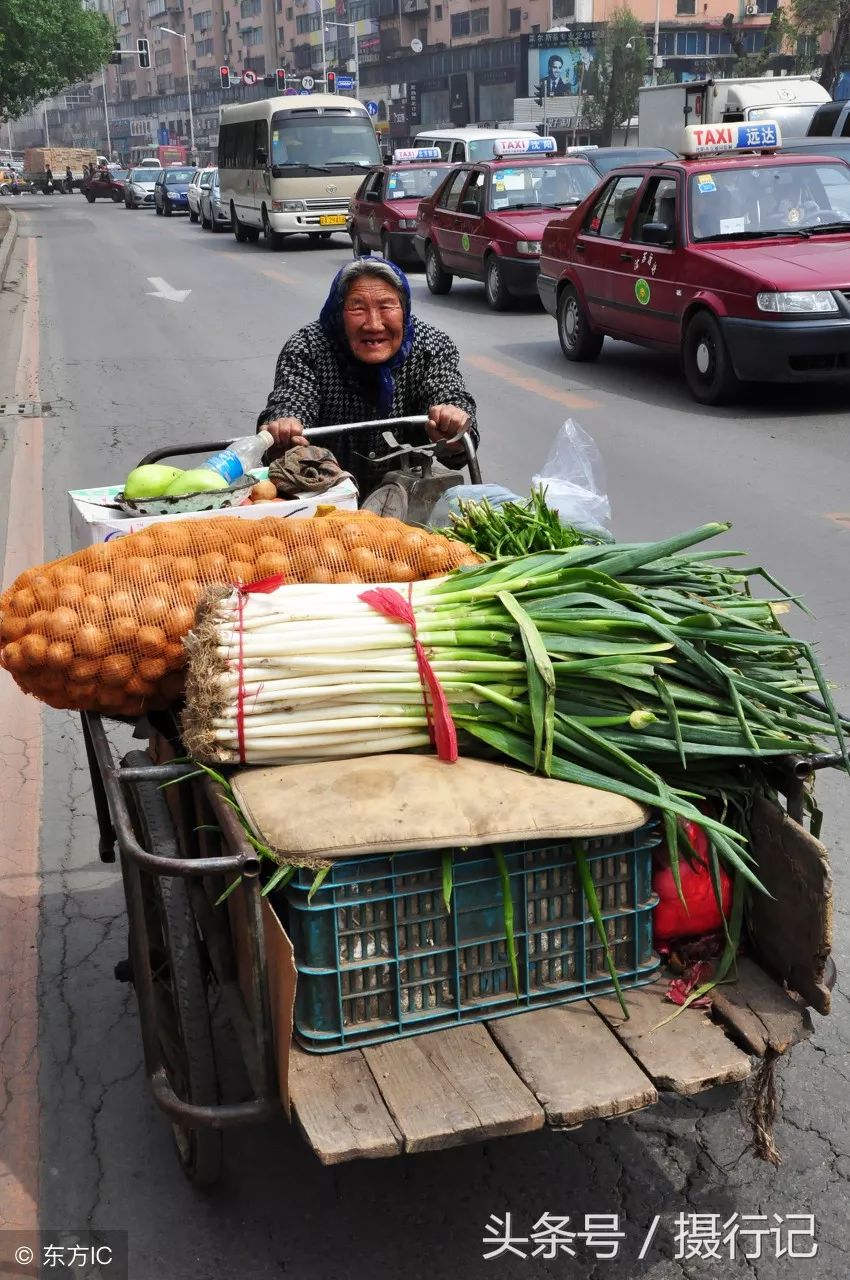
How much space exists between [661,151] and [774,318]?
13491 mm

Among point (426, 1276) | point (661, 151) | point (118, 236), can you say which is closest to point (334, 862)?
point (426, 1276)

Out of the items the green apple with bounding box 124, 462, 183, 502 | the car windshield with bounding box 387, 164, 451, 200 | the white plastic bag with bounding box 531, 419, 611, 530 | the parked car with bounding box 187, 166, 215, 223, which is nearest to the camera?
the green apple with bounding box 124, 462, 183, 502

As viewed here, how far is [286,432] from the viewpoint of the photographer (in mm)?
4199

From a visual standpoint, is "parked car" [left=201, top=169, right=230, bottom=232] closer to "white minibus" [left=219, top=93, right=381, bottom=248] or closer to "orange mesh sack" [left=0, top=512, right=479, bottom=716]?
"white minibus" [left=219, top=93, right=381, bottom=248]

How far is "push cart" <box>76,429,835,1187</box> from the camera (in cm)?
236

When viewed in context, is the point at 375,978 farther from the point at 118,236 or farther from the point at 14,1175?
the point at 118,236

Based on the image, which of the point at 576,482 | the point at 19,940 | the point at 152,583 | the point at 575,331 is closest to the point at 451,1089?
the point at 152,583

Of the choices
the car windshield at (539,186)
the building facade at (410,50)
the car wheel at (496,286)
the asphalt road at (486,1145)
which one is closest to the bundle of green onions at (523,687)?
the asphalt road at (486,1145)

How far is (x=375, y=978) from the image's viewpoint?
2.49m

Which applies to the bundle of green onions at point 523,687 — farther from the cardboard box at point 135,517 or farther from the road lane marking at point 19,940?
the road lane marking at point 19,940

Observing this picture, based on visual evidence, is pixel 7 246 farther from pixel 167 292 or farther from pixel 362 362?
pixel 362 362


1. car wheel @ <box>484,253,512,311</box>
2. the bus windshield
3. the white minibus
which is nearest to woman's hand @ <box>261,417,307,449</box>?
car wheel @ <box>484,253,512,311</box>

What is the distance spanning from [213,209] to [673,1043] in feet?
119

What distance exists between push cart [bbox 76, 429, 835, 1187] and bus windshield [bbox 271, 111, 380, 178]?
27397 millimetres
